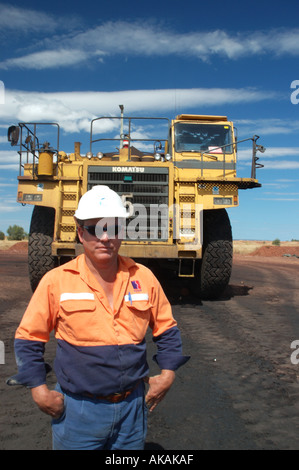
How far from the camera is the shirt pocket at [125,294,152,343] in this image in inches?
94.7

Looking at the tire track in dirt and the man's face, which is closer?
the man's face

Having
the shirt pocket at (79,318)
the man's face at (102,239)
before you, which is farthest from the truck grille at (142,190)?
the shirt pocket at (79,318)

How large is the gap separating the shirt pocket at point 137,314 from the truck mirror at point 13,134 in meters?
7.08

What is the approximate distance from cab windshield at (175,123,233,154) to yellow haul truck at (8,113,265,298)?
831 millimetres

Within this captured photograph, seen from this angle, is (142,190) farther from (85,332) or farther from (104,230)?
(85,332)

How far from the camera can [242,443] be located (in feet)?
10.9

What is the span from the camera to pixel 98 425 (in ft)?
7.30

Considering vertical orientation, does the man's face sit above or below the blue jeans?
above

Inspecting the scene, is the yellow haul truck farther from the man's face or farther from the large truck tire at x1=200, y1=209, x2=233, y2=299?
the man's face

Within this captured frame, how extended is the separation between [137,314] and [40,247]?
7.19 m

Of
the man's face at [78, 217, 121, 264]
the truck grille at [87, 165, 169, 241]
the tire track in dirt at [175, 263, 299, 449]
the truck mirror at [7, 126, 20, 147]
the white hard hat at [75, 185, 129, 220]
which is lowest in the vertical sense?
the tire track in dirt at [175, 263, 299, 449]

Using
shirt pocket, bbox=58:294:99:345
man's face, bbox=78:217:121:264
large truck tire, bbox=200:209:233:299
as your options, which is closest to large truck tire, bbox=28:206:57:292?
large truck tire, bbox=200:209:233:299
